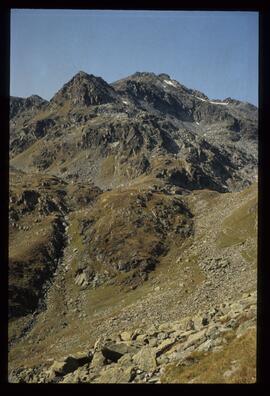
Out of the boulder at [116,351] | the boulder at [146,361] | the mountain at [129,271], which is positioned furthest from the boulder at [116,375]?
the boulder at [116,351]

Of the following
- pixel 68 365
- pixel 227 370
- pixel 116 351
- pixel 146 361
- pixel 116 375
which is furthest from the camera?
pixel 68 365

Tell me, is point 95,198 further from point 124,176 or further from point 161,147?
point 161,147

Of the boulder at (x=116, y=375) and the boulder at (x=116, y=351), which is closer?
the boulder at (x=116, y=375)

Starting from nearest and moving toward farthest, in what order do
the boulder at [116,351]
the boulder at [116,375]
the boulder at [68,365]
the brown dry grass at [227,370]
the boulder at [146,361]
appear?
the brown dry grass at [227,370] → the boulder at [146,361] → the boulder at [116,375] → the boulder at [116,351] → the boulder at [68,365]

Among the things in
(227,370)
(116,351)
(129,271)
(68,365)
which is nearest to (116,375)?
(116,351)

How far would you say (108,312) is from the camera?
61.4 metres

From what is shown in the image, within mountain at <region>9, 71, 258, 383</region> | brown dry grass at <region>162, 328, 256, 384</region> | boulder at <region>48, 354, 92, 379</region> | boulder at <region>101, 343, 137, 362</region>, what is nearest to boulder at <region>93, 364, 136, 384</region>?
mountain at <region>9, 71, 258, 383</region>

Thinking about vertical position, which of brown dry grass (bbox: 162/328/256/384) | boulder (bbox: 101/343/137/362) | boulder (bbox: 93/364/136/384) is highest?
brown dry grass (bbox: 162/328/256/384)

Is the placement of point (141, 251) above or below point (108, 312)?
above

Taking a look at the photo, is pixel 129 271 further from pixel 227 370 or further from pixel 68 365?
pixel 227 370

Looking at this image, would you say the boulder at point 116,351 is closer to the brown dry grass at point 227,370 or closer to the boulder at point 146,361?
the boulder at point 146,361

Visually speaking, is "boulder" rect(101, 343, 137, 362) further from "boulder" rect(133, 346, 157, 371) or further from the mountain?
"boulder" rect(133, 346, 157, 371)

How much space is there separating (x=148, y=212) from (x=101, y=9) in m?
89.8
